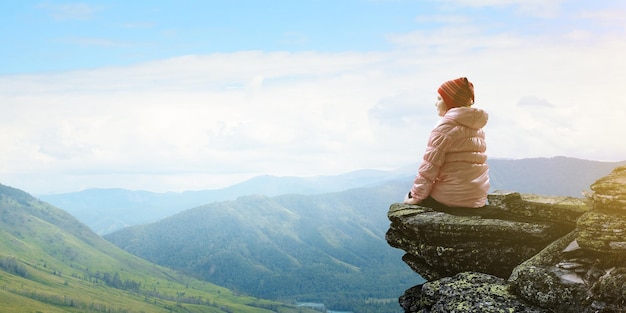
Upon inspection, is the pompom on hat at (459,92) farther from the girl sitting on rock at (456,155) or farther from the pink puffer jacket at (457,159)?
the pink puffer jacket at (457,159)

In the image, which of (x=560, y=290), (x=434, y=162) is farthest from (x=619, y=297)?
(x=434, y=162)

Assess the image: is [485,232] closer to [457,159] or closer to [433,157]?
[457,159]

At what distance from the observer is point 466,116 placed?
17.0 meters

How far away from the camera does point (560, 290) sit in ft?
46.2

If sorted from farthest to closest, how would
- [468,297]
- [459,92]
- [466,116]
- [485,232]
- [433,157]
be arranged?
[459,92] < [485,232] < [466,116] < [433,157] < [468,297]

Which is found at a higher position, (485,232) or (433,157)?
(433,157)

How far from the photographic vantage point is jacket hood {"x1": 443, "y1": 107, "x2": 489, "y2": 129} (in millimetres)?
16953

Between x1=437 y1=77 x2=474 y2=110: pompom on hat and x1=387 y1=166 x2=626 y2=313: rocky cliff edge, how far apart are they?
356 cm

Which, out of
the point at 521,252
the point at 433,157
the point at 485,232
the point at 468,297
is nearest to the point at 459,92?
the point at 433,157

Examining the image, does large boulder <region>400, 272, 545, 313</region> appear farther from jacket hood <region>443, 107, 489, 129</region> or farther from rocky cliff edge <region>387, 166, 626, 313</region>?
jacket hood <region>443, 107, 489, 129</region>

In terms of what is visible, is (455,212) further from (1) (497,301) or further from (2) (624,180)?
(2) (624,180)

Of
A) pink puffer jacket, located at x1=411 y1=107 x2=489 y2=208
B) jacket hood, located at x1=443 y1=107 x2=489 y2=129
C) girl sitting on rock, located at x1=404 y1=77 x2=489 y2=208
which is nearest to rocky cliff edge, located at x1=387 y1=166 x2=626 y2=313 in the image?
girl sitting on rock, located at x1=404 y1=77 x2=489 y2=208

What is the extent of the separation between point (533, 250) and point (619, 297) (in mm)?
3782

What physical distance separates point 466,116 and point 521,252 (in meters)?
4.53
